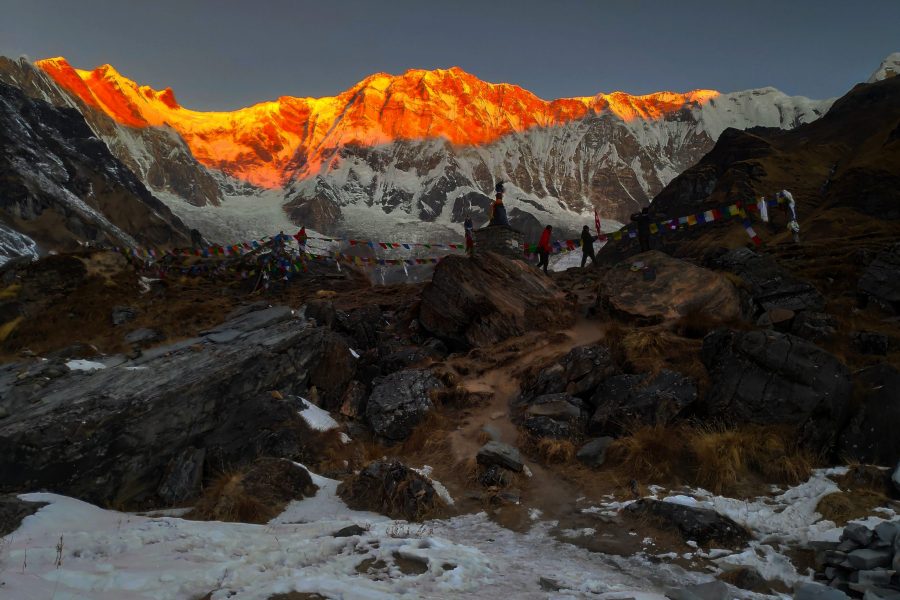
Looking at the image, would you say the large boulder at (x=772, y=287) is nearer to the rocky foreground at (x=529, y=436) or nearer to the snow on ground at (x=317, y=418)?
the rocky foreground at (x=529, y=436)

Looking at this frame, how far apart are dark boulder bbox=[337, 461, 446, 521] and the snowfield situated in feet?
1.40

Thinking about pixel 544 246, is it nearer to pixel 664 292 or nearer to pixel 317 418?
pixel 664 292

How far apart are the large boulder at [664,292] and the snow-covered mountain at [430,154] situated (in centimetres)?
A: 12484

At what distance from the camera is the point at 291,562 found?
550cm

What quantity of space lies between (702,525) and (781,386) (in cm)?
393

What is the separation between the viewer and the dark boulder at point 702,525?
20.7ft

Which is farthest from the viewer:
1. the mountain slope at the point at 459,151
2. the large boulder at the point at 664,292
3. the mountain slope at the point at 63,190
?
the mountain slope at the point at 459,151

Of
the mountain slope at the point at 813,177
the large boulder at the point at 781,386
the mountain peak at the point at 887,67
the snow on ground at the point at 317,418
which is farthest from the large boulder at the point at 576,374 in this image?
the mountain peak at the point at 887,67

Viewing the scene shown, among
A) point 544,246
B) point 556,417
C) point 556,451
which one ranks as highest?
point 544,246

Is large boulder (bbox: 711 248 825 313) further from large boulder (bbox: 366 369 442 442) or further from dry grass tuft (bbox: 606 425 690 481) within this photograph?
large boulder (bbox: 366 369 442 442)

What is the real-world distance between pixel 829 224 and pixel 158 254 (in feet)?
200

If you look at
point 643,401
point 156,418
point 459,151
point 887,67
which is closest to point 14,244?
point 156,418

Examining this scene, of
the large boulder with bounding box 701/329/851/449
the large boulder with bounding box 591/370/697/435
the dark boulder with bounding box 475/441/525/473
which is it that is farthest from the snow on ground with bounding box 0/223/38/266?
the large boulder with bounding box 701/329/851/449

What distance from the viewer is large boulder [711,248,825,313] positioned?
44.3ft
